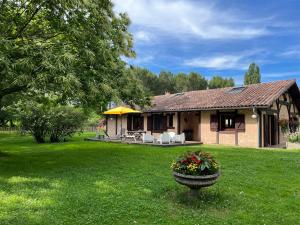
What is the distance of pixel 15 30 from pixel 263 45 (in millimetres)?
29733

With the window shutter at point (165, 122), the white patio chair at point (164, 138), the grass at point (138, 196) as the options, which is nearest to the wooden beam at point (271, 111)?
the white patio chair at point (164, 138)

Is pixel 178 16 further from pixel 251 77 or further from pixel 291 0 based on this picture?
pixel 251 77

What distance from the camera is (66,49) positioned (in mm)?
8977

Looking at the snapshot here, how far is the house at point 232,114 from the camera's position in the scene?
18297 millimetres

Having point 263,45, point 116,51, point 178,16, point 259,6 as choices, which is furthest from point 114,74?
point 263,45

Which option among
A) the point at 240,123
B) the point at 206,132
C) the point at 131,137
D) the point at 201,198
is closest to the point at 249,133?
the point at 240,123

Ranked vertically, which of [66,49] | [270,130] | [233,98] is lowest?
[270,130]

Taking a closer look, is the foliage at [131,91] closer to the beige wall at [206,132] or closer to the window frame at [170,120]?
the beige wall at [206,132]

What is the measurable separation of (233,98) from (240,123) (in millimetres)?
2086

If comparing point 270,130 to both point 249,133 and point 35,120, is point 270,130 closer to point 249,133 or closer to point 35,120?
point 249,133

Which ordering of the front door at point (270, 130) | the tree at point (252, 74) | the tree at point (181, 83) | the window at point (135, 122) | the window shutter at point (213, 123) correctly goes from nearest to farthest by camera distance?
1. the front door at point (270, 130)
2. the window shutter at point (213, 123)
3. the window at point (135, 122)
4. the tree at point (181, 83)
5. the tree at point (252, 74)

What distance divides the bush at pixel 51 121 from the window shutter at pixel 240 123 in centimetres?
1182

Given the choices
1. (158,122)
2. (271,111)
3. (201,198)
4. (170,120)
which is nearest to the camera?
(201,198)

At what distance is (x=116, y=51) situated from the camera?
39.0ft
